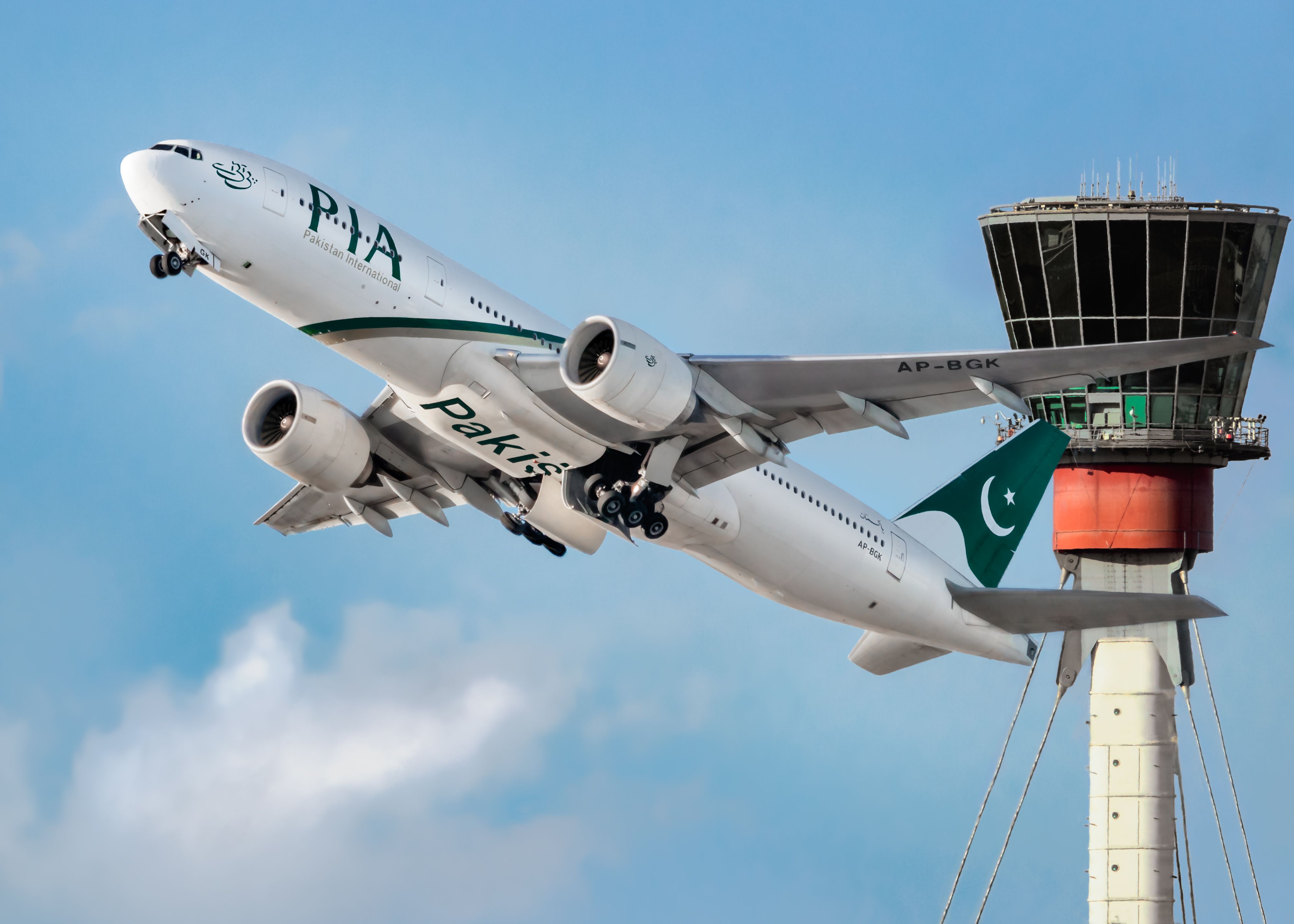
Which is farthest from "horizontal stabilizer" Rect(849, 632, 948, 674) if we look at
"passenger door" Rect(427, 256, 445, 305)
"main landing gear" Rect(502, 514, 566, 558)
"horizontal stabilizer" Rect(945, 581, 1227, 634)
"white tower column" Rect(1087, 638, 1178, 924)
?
"white tower column" Rect(1087, 638, 1178, 924)

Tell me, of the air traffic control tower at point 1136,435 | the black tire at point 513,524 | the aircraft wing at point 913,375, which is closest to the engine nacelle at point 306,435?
the black tire at point 513,524

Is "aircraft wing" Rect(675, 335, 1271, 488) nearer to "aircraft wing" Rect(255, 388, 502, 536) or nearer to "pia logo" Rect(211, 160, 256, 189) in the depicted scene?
"aircraft wing" Rect(255, 388, 502, 536)

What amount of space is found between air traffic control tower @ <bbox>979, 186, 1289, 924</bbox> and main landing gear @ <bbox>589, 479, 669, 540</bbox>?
2267 centimetres

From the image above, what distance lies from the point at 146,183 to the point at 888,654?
20.4 m

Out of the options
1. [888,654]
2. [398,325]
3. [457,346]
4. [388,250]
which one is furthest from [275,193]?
[888,654]

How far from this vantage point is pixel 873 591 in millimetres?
38188

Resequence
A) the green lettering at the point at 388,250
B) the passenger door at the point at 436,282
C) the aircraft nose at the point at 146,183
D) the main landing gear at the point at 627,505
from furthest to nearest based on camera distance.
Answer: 1. the main landing gear at the point at 627,505
2. the passenger door at the point at 436,282
3. the green lettering at the point at 388,250
4. the aircraft nose at the point at 146,183

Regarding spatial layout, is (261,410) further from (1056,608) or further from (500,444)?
(1056,608)

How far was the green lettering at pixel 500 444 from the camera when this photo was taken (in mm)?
33812

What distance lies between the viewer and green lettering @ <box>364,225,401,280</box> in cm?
3183

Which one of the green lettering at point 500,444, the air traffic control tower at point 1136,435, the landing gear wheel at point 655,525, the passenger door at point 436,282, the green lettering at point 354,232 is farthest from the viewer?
the air traffic control tower at point 1136,435

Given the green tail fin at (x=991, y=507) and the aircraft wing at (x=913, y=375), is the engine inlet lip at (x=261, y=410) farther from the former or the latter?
the green tail fin at (x=991, y=507)

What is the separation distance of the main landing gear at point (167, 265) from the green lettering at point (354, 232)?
284 centimetres

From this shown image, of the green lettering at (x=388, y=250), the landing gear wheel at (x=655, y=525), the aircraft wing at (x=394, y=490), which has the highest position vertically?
the green lettering at (x=388, y=250)
